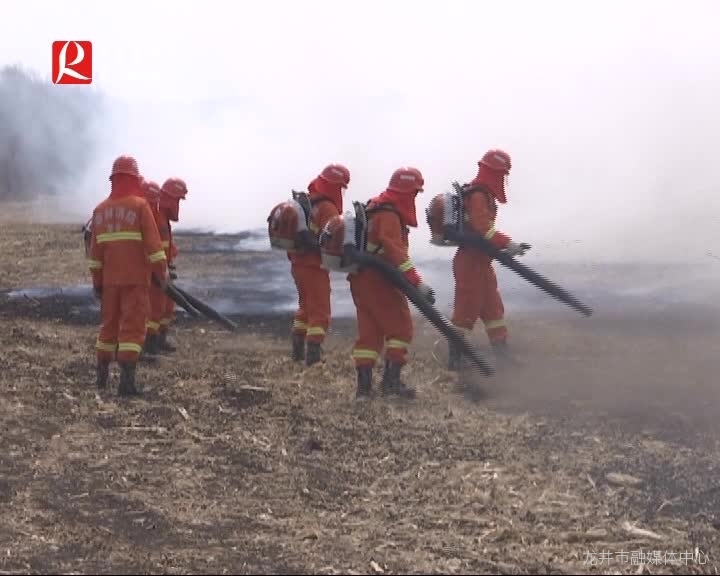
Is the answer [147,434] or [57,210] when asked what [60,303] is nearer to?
[147,434]

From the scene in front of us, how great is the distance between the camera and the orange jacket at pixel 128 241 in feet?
25.0

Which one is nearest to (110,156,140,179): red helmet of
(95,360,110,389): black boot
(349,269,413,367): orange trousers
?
(95,360,110,389): black boot

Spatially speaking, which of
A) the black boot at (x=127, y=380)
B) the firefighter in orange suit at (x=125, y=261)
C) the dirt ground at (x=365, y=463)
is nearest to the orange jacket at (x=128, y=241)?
the firefighter in orange suit at (x=125, y=261)

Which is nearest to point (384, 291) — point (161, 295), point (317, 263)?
point (317, 263)

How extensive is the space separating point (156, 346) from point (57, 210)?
2163 cm

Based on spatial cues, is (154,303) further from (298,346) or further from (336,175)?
(336,175)

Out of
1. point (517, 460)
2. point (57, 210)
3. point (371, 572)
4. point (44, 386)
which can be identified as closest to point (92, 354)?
point (44, 386)

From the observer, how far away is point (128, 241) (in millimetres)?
7645

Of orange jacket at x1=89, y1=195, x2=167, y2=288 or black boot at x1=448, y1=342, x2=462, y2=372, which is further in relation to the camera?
black boot at x1=448, y1=342, x2=462, y2=372

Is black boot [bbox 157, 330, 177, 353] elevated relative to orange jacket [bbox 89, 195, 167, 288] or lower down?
lower down

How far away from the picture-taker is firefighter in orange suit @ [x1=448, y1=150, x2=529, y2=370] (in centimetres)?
848

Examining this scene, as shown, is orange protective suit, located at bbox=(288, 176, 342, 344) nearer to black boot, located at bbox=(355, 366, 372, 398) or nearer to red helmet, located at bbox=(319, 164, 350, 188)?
red helmet, located at bbox=(319, 164, 350, 188)

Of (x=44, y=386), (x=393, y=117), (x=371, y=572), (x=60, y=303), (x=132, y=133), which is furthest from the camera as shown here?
(x=132, y=133)

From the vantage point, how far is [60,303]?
39.3 feet
